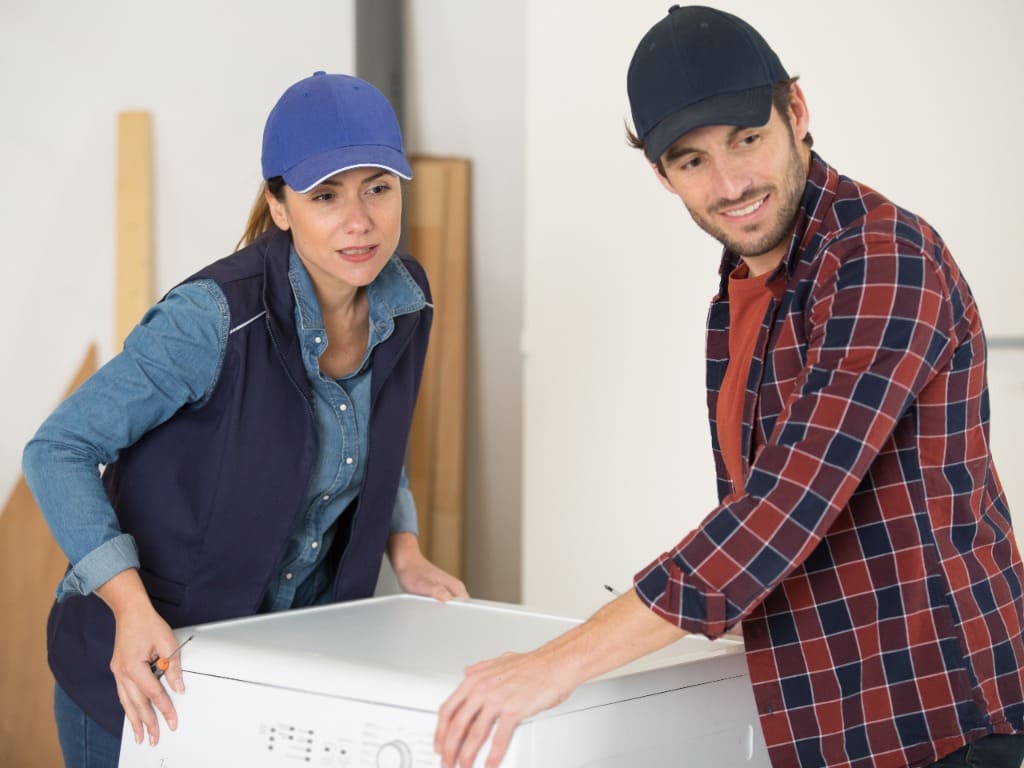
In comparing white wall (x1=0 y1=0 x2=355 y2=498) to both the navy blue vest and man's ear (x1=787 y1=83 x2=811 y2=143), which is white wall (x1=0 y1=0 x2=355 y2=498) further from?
man's ear (x1=787 y1=83 x2=811 y2=143)

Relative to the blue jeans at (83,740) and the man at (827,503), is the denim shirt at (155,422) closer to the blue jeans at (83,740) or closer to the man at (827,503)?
the blue jeans at (83,740)

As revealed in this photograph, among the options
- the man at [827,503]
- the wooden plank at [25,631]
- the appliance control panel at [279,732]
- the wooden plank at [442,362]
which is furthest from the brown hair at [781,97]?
the wooden plank at [25,631]

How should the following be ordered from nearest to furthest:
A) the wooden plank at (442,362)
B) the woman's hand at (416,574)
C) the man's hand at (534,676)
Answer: the man's hand at (534,676) < the woman's hand at (416,574) < the wooden plank at (442,362)

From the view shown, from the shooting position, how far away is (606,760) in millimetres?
1121

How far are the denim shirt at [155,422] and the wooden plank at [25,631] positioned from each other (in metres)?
1.54

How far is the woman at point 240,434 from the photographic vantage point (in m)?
1.34

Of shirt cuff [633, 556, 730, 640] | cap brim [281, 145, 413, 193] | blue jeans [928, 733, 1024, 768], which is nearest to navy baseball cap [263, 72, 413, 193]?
cap brim [281, 145, 413, 193]

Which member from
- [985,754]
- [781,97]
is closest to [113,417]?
[781,97]

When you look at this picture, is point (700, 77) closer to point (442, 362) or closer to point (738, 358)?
point (738, 358)

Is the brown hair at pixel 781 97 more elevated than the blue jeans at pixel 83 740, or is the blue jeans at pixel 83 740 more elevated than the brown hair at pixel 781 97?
the brown hair at pixel 781 97

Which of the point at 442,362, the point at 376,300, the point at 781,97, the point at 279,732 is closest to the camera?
the point at 279,732

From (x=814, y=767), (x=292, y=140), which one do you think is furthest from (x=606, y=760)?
(x=292, y=140)

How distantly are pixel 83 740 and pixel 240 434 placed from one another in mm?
474

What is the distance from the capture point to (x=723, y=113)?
120cm
